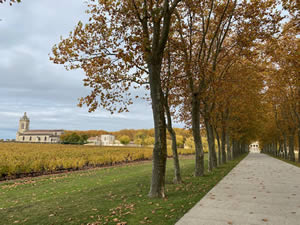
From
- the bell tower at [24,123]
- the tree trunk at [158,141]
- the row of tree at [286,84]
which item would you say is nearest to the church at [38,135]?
the bell tower at [24,123]

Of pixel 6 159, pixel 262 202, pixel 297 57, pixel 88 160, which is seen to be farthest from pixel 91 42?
pixel 88 160

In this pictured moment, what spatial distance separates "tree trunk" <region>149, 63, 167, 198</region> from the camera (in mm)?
7246

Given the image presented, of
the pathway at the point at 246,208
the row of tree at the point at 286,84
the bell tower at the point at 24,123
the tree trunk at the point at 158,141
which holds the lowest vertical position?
the pathway at the point at 246,208

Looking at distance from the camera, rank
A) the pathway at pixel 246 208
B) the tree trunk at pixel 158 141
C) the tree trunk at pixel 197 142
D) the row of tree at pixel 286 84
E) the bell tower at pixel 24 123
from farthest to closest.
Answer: the bell tower at pixel 24 123, the row of tree at pixel 286 84, the tree trunk at pixel 197 142, the tree trunk at pixel 158 141, the pathway at pixel 246 208

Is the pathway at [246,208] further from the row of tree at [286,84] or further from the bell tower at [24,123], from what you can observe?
the bell tower at [24,123]

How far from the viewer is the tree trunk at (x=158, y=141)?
23.8 ft

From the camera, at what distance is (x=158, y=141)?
23.7 ft

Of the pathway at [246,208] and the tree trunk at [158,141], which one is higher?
the tree trunk at [158,141]

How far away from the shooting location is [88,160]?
75.9ft

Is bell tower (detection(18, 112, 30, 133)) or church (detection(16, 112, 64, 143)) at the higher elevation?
bell tower (detection(18, 112, 30, 133))

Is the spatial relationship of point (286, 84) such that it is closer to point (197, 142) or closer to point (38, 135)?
point (197, 142)

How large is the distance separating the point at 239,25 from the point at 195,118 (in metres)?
5.63

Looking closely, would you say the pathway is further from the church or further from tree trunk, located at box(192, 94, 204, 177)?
the church

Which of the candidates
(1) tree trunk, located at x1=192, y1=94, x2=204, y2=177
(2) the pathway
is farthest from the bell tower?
(2) the pathway
